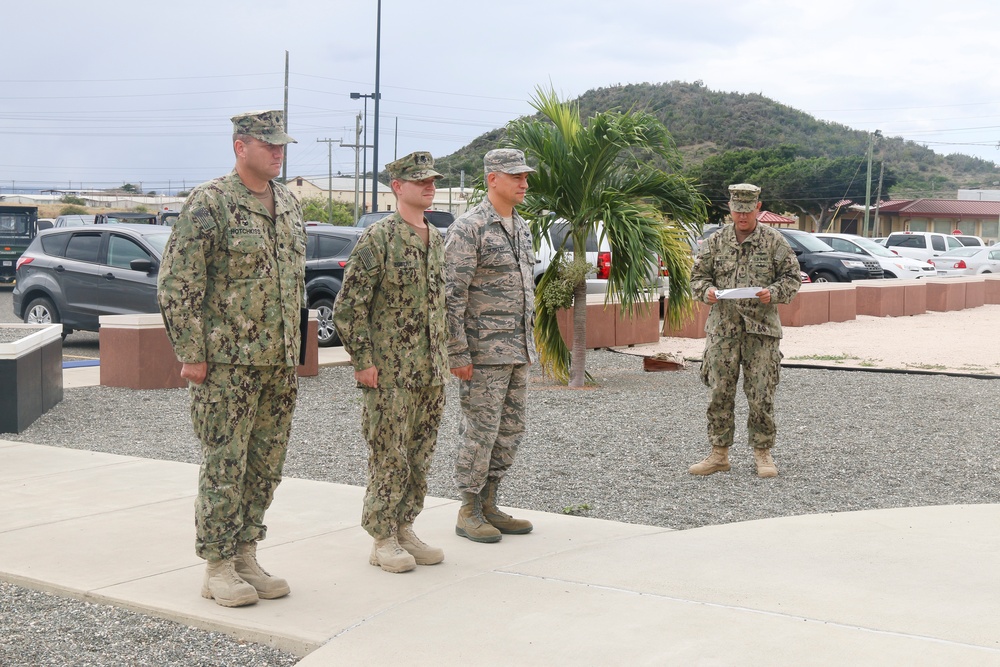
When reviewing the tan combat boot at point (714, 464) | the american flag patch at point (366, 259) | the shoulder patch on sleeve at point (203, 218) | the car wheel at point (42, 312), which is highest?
the shoulder patch on sleeve at point (203, 218)

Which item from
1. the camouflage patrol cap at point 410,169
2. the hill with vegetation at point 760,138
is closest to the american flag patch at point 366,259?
the camouflage patrol cap at point 410,169

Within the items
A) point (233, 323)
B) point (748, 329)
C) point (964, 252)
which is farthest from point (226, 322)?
point (964, 252)

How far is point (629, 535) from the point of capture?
5824mm

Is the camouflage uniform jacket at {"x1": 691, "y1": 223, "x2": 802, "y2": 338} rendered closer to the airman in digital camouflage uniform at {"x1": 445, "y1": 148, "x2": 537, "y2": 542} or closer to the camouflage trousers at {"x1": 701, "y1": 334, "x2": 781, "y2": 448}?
the camouflage trousers at {"x1": 701, "y1": 334, "x2": 781, "y2": 448}

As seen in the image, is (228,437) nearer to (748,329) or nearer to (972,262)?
(748,329)

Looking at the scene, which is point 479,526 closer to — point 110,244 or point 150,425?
point 150,425

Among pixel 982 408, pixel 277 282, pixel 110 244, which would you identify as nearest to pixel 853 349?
pixel 982 408

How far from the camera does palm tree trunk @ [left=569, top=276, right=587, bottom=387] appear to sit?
11.7 m

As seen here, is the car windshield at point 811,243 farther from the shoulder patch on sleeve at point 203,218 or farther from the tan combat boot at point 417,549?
the shoulder patch on sleeve at point 203,218

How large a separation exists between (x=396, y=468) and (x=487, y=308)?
945mm

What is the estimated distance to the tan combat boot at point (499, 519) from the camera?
19.0ft

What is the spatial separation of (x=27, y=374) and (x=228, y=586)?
5.23 metres

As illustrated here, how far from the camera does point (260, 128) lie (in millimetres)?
4527

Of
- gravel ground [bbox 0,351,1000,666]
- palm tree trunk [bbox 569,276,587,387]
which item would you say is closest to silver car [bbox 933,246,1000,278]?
gravel ground [bbox 0,351,1000,666]
